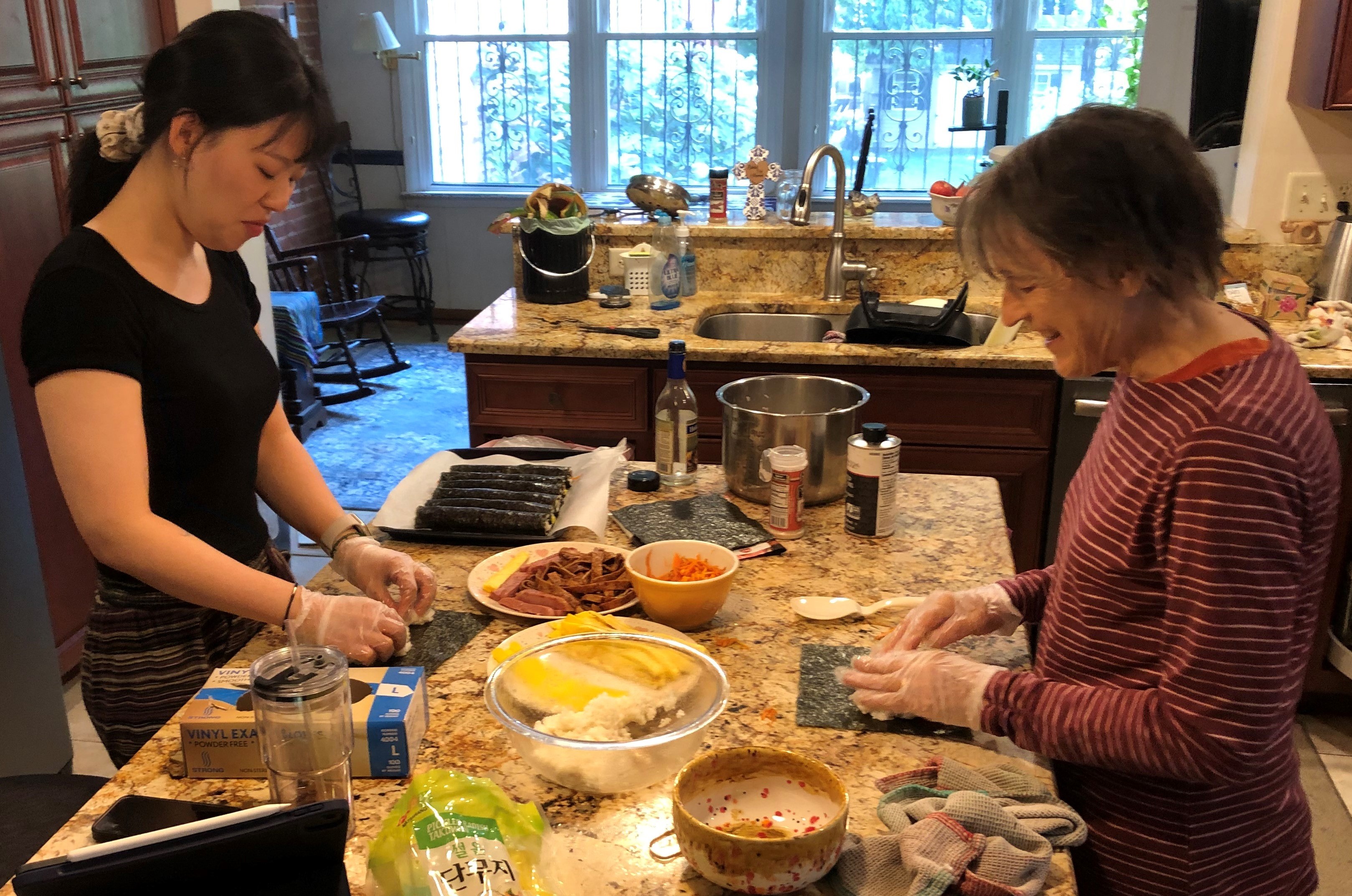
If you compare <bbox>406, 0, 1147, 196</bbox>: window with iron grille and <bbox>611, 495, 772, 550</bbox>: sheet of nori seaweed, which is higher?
<bbox>406, 0, 1147, 196</bbox>: window with iron grille

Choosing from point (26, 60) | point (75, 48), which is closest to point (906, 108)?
point (75, 48)

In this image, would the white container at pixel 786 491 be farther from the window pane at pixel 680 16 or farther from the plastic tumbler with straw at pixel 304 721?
the window pane at pixel 680 16

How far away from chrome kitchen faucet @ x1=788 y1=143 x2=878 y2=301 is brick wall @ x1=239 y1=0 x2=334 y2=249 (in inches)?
154

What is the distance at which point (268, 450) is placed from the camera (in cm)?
166

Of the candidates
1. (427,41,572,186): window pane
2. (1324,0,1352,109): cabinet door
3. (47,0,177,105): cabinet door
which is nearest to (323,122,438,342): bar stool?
(427,41,572,186): window pane

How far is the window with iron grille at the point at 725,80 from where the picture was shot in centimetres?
659

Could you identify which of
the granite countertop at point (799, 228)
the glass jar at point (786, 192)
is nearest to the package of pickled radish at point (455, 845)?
the granite countertop at point (799, 228)

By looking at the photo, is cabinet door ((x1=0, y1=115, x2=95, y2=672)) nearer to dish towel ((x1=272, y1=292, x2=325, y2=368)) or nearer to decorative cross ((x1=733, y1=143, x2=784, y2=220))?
dish towel ((x1=272, y1=292, x2=325, y2=368))

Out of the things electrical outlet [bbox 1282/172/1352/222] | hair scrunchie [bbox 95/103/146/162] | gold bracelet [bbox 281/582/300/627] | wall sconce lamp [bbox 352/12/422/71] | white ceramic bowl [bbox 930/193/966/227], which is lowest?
gold bracelet [bbox 281/582/300/627]

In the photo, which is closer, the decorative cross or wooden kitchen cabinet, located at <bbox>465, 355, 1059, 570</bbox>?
wooden kitchen cabinet, located at <bbox>465, 355, 1059, 570</bbox>

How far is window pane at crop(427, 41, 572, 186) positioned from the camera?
705 centimetres

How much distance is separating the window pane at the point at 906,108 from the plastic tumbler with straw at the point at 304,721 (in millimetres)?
6261

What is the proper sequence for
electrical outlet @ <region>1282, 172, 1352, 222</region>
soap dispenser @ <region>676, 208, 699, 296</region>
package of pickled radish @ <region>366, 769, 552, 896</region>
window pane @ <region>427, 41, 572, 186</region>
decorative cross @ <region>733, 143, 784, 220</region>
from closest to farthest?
package of pickled radish @ <region>366, 769, 552, 896</region>, electrical outlet @ <region>1282, 172, 1352, 222</region>, soap dispenser @ <region>676, 208, 699, 296</region>, decorative cross @ <region>733, 143, 784, 220</region>, window pane @ <region>427, 41, 572, 186</region>

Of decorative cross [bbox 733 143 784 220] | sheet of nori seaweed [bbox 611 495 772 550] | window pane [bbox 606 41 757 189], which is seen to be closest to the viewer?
sheet of nori seaweed [bbox 611 495 772 550]
